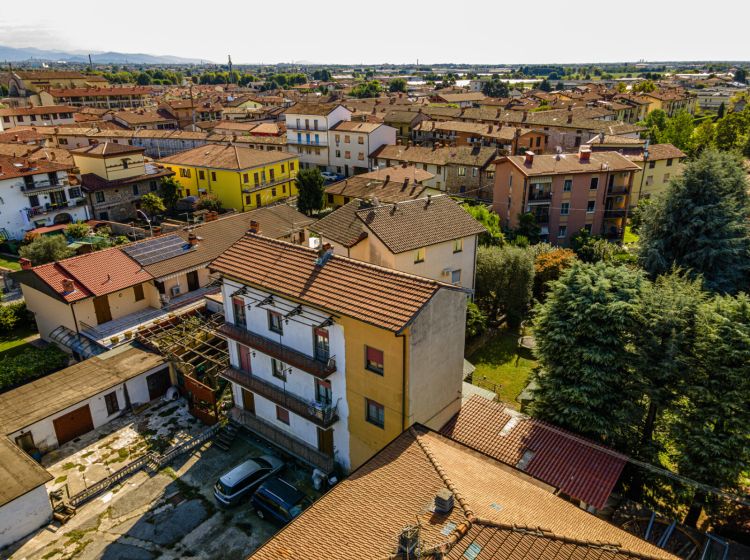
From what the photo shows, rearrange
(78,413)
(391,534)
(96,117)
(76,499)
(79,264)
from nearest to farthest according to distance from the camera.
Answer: (391,534)
(76,499)
(78,413)
(79,264)
(96,117)

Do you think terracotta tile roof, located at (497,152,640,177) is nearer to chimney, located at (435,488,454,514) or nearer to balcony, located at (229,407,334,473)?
balcony, located at (229,407,334,473)

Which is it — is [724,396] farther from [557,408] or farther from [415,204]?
[415,204]

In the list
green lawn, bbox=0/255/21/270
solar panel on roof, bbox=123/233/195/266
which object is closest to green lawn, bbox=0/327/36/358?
solar panel on roof, bbox=123/233/195/266

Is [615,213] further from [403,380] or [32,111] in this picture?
[32,111]

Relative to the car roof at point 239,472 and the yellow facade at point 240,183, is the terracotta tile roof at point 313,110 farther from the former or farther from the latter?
the car roof at point 239,472

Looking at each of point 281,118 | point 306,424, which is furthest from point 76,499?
point 281,118

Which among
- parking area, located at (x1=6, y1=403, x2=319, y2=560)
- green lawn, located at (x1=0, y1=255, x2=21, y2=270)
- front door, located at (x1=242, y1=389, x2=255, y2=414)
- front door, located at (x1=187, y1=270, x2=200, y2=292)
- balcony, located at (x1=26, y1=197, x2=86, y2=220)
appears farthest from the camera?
balcony, located at (x1=26, y1=197, x2=86, y2=220)
